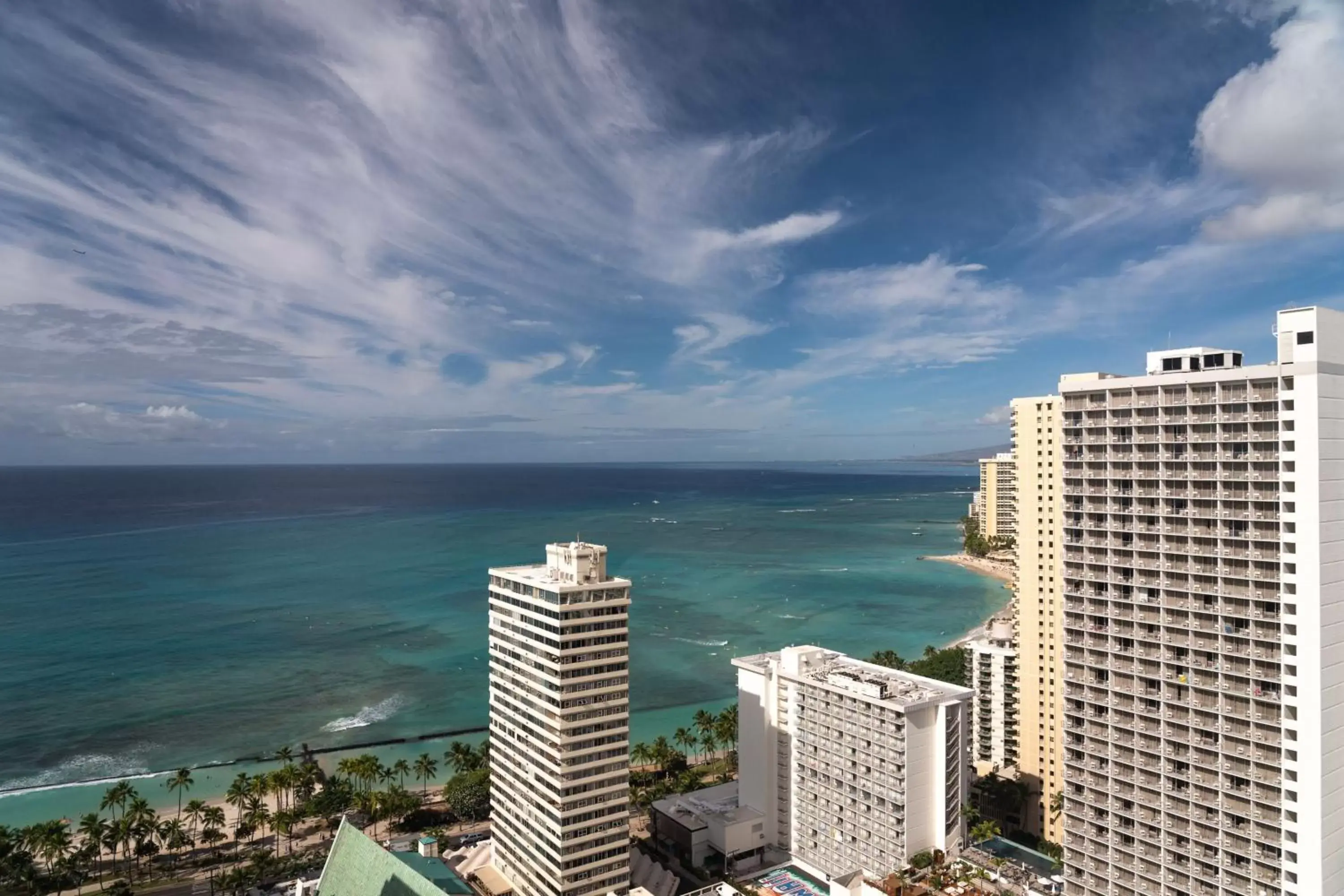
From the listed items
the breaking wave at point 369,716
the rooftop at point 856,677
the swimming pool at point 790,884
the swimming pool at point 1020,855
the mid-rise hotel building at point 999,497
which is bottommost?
the breaking wave at point 369,716

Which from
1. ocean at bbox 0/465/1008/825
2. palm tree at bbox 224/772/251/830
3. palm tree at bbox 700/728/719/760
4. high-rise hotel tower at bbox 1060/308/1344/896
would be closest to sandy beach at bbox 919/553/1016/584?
ocean at bbox 0/465/1008/825

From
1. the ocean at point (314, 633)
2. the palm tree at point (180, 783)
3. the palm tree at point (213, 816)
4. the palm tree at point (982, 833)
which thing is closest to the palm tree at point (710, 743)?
the ocean at point (314, 633)

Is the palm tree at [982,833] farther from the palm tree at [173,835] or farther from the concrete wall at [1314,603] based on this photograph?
the palm tree at [173,835]

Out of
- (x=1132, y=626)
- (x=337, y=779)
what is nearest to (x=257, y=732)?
(x=337, y=779)

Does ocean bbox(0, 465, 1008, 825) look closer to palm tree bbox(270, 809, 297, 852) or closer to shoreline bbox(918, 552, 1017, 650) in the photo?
shoreline bbox(918, 552, 1017, 650)

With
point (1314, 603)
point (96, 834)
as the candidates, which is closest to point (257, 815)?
point (96, 834)

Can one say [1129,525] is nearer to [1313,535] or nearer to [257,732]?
[1313,535]

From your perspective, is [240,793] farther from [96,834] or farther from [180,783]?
[180,783]
